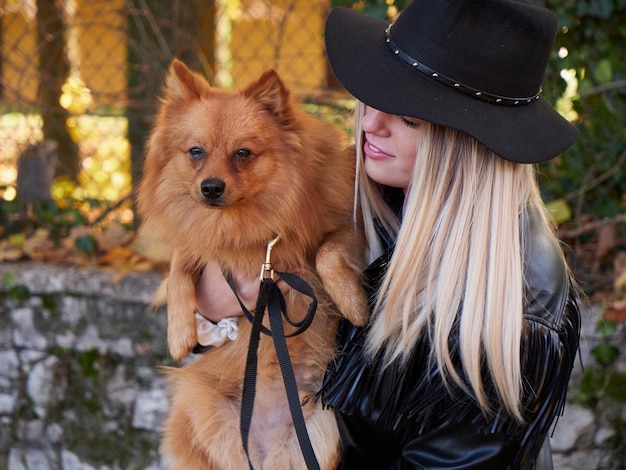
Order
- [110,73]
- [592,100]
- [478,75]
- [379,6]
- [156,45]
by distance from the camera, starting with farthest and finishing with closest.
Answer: [110,73], [156,45], [592,100], [379,6], [478,75]

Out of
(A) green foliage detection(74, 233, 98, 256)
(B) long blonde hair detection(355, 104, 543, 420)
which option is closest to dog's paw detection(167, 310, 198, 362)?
(B) long blonde hair detection(355, 104, 543, 420)

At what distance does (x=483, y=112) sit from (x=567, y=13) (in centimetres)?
217

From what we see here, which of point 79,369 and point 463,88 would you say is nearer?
point 463,88

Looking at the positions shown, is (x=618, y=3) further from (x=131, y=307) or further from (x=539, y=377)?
(x=131, y=307)

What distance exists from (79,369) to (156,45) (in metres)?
1.99

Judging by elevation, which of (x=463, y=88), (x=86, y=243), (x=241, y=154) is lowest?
(x=86, y=243)

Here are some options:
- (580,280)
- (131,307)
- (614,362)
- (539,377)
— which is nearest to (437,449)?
(539,377)

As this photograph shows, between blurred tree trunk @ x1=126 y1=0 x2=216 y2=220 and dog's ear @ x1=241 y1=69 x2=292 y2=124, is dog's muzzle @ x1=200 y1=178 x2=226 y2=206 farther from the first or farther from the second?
blurred tree trunk @ x1=126 y1=0 x2=216 y2=220

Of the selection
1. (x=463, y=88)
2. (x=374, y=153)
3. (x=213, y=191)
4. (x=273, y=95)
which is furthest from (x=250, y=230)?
(x=463, y=88)

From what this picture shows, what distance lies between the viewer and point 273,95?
2365 millimetres

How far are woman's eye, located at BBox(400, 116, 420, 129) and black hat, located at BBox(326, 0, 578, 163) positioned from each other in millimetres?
132

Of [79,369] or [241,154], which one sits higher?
[241,154]

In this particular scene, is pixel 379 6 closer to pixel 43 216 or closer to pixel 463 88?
pixel 463 88

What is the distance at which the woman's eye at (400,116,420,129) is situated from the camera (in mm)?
1843
